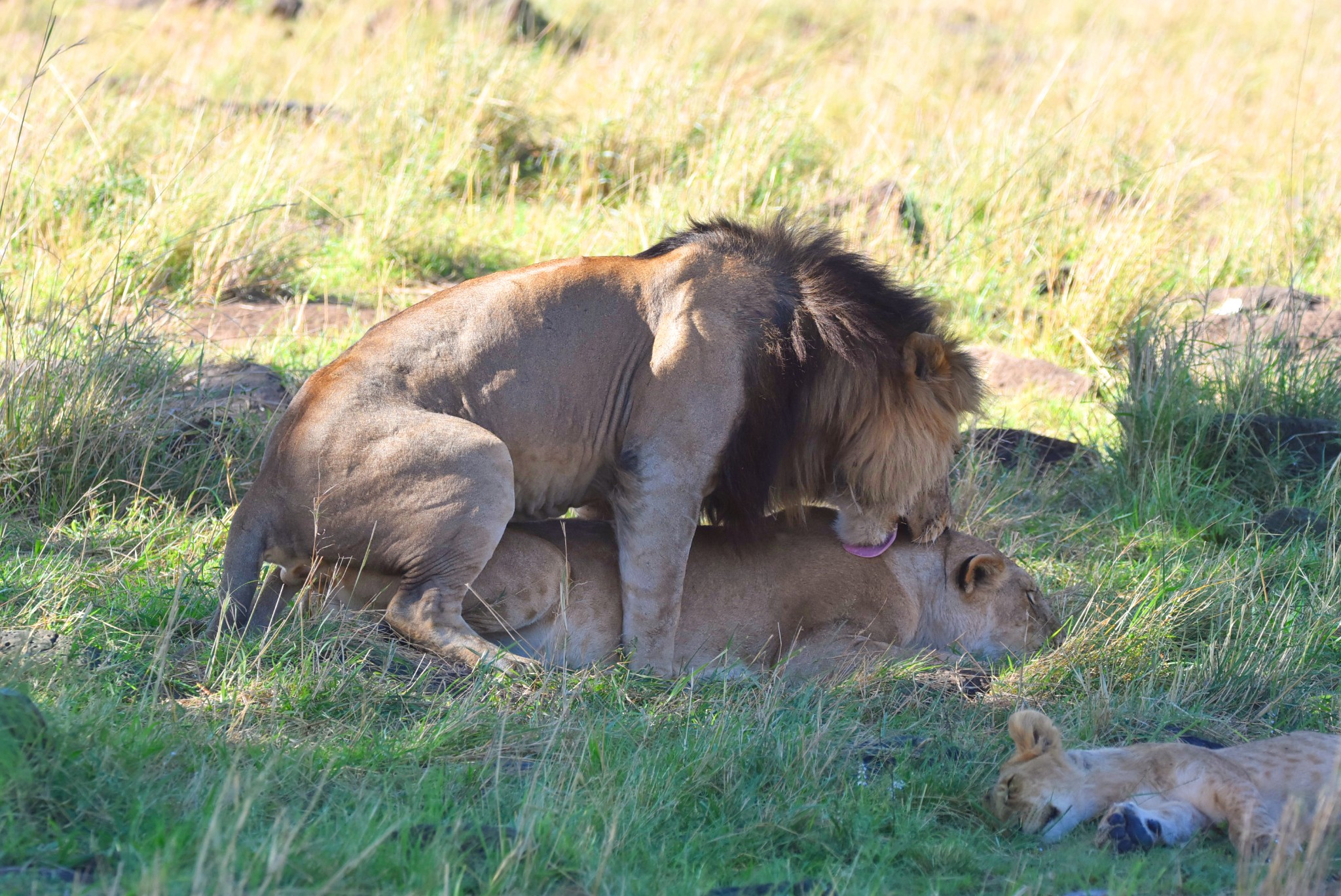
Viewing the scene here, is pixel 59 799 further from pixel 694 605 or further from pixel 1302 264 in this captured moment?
pixel 1302 264

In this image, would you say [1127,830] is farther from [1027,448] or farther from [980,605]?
[1027,448]

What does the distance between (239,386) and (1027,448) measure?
335cm

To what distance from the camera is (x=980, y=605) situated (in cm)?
456

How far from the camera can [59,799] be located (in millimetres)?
2758

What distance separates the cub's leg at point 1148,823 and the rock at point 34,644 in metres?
2.62

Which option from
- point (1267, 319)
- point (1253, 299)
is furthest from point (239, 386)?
point (1253, 299)

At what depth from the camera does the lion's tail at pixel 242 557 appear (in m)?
3.86

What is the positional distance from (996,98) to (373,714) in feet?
31.7

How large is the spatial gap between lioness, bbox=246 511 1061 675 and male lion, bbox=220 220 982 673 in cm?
12

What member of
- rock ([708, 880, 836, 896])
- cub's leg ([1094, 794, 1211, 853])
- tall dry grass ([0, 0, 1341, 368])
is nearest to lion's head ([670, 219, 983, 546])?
cub's leg ([1094, 794, 1211, 853])

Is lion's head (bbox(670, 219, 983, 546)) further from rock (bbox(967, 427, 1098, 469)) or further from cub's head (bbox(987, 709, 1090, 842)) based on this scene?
rock (bbox(967, 427, 1098, 469))

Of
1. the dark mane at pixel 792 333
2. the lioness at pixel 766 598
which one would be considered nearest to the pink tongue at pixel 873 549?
the lioness at pixel 766 598

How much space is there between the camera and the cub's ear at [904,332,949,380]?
4.29 meters

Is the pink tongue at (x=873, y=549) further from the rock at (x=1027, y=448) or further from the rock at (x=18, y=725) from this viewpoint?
the rock at (x=18, y=725)
